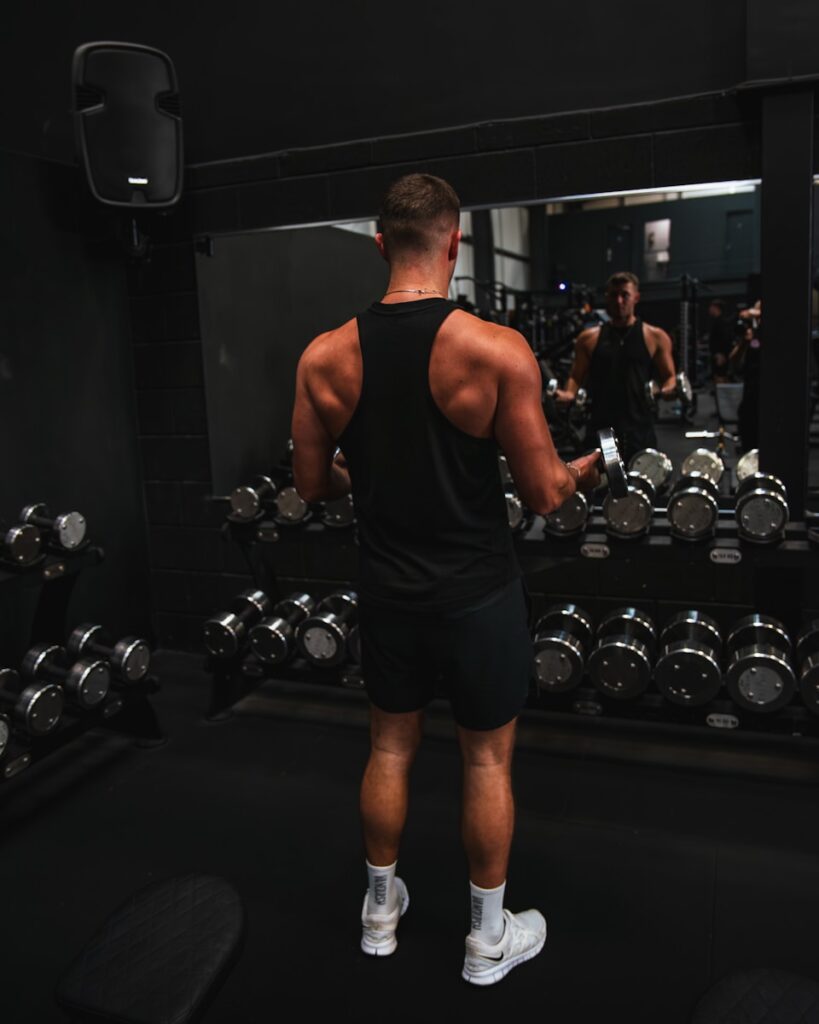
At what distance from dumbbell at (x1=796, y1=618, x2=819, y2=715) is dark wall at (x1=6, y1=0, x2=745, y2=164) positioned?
1511 mm

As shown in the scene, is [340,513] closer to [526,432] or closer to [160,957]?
[526,432]

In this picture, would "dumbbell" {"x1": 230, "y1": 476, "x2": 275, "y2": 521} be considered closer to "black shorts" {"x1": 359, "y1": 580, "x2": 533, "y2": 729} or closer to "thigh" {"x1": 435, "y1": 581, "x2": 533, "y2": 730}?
"black shorts" {"x1": 359, "y1": 580, "x2": 533, "y2": 729}

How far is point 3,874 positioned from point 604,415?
2207mm

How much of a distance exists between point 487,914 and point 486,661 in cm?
49

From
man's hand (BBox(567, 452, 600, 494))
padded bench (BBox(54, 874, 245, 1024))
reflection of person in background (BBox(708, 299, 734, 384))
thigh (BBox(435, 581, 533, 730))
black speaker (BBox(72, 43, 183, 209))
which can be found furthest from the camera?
reflection of person in background (BBox(708, 299, 734, 384))

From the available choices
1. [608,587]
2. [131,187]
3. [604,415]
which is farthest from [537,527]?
[131,187]

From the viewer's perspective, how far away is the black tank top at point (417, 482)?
4.35ft

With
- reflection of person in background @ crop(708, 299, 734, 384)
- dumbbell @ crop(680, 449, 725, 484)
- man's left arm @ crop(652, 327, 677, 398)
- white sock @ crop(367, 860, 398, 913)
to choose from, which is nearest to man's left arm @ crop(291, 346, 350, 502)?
white sock @ crop(367, 860, 398, 913)

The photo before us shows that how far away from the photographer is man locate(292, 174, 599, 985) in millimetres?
1321

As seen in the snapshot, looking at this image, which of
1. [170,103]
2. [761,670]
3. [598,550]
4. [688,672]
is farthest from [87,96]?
[761,670]

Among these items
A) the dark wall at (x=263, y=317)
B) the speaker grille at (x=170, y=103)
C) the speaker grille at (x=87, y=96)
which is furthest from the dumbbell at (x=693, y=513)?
the speaker grille at (x=87, y=96)

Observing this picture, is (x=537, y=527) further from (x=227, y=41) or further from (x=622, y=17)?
(x=227, y=41)

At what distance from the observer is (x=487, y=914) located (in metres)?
1.53

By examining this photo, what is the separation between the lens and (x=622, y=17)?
7.85ft
